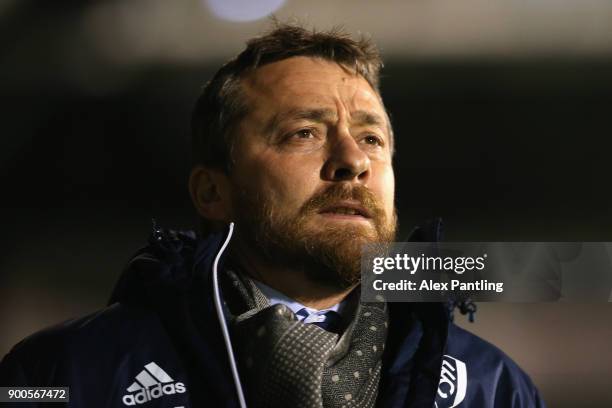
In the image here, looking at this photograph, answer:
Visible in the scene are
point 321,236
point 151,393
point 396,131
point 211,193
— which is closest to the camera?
point 151,393

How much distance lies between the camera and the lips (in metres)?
0.84

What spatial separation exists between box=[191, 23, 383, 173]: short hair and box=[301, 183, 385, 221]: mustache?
0.16 m

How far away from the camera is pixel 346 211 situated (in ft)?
2.77

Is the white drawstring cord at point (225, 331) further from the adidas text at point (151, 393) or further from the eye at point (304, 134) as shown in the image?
the eye at point (304, 134)

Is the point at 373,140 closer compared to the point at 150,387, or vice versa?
the point at 150,387

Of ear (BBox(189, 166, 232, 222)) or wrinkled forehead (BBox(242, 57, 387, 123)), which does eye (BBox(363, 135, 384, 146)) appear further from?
ear (BBox(189, 166, 232, 222))

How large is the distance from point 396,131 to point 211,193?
1150 millimetres

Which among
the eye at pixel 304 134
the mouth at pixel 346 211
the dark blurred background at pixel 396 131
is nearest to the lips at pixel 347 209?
the mouth at pixel 346 211

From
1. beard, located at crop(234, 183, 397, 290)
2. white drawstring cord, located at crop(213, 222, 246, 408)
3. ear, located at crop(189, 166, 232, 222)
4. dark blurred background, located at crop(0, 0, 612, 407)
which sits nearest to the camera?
white drawstring cord, located at crop(213, 222, 246, 408)

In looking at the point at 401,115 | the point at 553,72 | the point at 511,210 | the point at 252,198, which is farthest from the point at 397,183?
the point at 252,198

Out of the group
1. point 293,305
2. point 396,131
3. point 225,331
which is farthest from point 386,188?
point 396,131

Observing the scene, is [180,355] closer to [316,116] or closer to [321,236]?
[321,236]

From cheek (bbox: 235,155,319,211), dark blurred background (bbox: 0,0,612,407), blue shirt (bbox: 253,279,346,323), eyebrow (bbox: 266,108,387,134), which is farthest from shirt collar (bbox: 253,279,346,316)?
dark blurred background (bbox: 0,0,612,407)

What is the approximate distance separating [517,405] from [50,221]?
143cm
